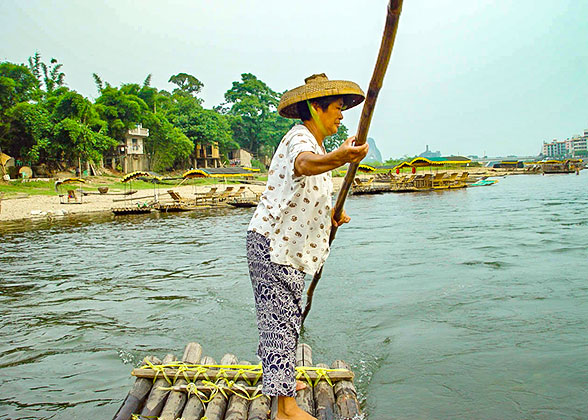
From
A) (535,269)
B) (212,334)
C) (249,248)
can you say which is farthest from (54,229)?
(249,248)

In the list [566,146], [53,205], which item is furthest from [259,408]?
[566,146]

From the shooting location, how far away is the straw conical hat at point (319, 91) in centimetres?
250

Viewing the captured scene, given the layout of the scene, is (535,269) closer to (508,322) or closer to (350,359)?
(508,322)

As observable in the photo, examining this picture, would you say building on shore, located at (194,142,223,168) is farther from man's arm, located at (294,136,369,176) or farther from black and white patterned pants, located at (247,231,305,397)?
man's arm, located at (294,136,369,176)

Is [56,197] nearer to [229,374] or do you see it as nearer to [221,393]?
[229,374]

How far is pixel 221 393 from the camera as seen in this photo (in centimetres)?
294

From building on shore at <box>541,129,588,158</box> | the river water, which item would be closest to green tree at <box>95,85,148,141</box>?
the river water

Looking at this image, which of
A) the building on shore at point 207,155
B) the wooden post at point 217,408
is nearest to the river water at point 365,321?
the wooden post at point 217,408

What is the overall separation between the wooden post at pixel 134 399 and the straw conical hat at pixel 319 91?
1920 millimetres

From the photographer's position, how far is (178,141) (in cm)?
4338

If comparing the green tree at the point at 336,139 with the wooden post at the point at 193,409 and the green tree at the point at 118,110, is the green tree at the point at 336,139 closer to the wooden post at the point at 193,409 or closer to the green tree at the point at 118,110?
the green tree at the point at 118,110

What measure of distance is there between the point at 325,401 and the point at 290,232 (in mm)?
1128

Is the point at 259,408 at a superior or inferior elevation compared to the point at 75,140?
inferior

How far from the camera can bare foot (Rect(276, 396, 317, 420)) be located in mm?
2625
